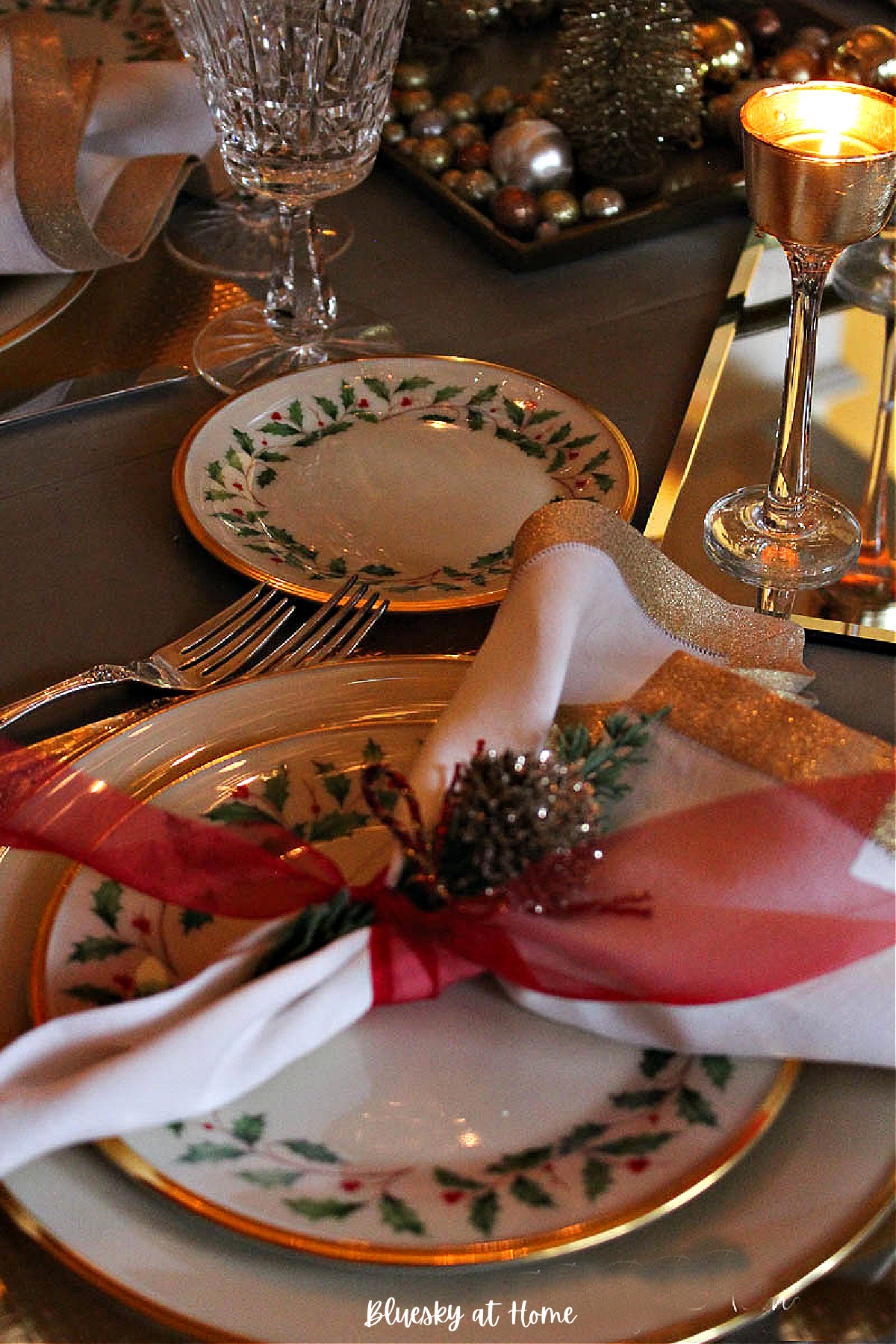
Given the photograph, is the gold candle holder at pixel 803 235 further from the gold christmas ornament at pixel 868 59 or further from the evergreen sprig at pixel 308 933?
the gold christmas ornament at pixel 868 59

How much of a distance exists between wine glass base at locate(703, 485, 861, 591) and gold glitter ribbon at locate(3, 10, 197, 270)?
0.38 metres

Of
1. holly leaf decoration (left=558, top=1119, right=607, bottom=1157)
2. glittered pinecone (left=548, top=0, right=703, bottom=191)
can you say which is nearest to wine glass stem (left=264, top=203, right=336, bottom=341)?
glittered pinecone (left=548, top=0, right=703, bottom=191)

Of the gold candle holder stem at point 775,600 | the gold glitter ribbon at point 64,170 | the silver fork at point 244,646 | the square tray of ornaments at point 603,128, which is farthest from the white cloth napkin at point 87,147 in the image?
the gold candle holder stem at point 775,600

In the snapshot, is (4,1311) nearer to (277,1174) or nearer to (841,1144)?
(277,1174)

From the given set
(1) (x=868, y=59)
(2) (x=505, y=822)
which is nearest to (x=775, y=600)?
(2) (x=505, y=822)

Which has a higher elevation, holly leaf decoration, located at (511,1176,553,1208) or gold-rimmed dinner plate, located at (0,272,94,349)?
gold-rimmed dinner plate, located at (0,272,94,349)

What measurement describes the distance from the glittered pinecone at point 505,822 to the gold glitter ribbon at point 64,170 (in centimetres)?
50

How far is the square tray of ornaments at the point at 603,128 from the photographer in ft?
2.74

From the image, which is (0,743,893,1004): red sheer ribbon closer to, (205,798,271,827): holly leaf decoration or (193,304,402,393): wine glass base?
(205,798,271,827): holly leaf decoration

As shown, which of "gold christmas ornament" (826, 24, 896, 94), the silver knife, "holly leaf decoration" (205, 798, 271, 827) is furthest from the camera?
"gold christmas ornament" (826, 24, 896, 94)

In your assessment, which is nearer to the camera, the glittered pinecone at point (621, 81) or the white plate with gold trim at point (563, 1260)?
the white plate with gold trim at point (563, 1260)

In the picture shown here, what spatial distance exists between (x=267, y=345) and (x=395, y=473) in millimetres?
169

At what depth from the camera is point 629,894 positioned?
0.35 metres

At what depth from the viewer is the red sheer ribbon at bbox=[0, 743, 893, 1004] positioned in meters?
0.34
